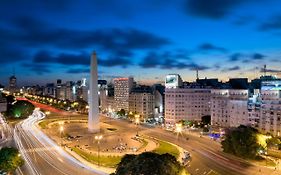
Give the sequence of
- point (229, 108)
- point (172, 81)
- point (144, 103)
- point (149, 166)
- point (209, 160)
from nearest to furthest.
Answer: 1. point (149, 166)
2. point (209, 160)
3. point (229, 108)
4. point (172, 81)
5. point (144, 103)

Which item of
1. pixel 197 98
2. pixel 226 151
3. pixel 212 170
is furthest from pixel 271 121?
pixel 197 98

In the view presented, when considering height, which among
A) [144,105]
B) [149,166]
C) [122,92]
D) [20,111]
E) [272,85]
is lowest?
[149,166]

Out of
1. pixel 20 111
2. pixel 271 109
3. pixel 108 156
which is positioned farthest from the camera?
pixel 20 111

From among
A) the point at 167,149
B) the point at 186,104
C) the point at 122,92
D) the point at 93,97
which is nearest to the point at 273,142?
the point at 167,149

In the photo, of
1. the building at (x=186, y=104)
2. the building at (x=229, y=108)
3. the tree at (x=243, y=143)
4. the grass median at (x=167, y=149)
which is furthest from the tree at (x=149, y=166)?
the building at (x=186, y=104)

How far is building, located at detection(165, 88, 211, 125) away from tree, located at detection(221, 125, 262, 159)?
53414 mm

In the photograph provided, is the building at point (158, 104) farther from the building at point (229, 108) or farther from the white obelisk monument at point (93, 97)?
the white obelisk monument at point (93, 97)

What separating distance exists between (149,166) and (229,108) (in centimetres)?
7540

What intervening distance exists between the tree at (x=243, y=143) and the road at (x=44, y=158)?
98.9ft

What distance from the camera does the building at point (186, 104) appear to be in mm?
123000

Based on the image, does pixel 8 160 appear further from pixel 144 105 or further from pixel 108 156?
pixel 144 105

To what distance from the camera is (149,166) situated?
3400 centimetres

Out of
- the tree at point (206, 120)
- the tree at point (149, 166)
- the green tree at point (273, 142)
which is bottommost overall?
the green tree at point (273, 142)

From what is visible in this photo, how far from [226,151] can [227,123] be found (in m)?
36.1
